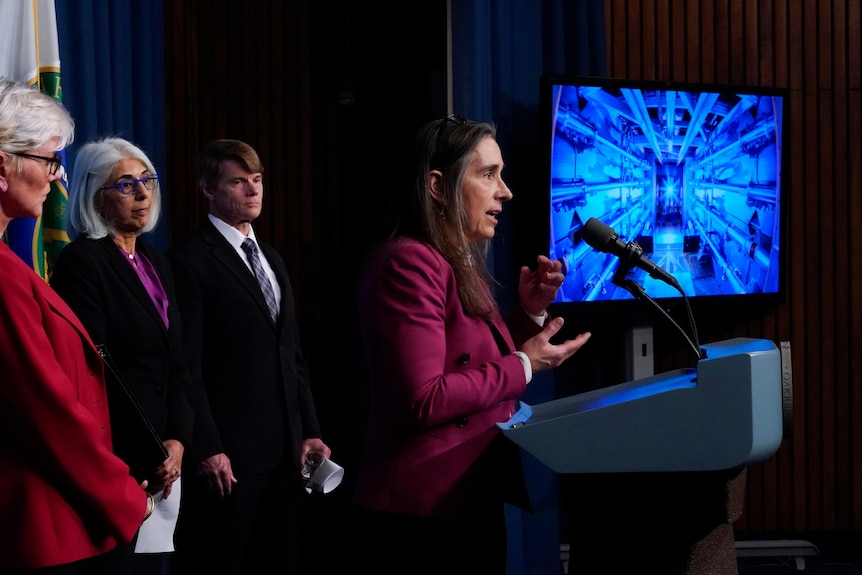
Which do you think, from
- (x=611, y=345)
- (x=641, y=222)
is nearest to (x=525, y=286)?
(x=641, y=222)

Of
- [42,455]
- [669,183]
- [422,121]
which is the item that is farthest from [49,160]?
[422,121]

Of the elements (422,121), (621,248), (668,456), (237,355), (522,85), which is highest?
(522,85)

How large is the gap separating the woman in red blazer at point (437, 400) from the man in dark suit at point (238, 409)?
116 cm

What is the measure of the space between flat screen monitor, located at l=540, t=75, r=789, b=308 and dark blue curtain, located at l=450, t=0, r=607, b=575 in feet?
0.63

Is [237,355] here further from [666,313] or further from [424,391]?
[666,313]

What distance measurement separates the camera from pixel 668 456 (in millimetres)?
1368

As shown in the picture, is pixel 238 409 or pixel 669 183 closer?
pixel 238 409

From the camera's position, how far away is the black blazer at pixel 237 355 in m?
2.90

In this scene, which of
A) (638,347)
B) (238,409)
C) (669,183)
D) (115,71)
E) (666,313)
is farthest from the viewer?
(638,347)

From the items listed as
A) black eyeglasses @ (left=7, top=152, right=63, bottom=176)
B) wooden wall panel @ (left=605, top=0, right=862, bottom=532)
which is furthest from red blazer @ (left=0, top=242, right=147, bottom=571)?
wooden wall panel @ (left=605, top=0, right=862, bottom=532)

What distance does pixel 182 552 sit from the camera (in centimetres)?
291

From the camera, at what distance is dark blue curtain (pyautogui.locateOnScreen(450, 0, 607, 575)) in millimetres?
3689

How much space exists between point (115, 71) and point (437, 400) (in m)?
2.27

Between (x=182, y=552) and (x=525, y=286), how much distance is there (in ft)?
4.94
